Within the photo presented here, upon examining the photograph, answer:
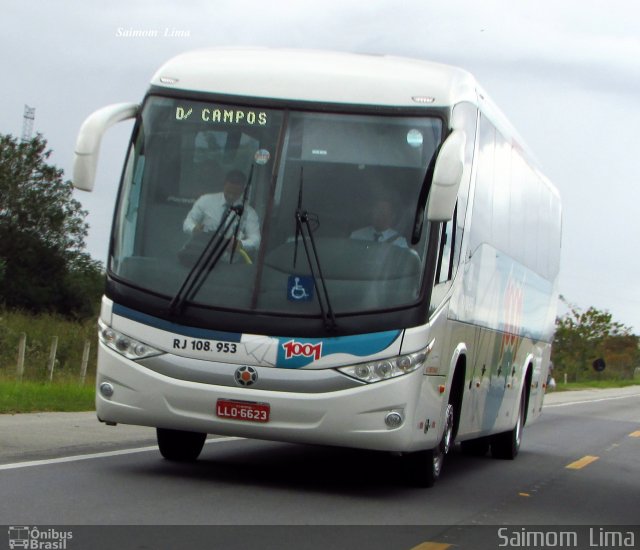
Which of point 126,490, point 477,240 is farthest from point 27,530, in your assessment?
point 477,240

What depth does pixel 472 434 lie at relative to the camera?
44.0 ft

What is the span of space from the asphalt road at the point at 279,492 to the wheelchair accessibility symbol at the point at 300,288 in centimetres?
150

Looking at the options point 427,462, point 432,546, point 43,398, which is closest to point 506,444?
point 427,462

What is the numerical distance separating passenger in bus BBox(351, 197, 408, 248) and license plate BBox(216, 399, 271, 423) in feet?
4.84

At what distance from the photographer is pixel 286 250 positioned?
407 inches

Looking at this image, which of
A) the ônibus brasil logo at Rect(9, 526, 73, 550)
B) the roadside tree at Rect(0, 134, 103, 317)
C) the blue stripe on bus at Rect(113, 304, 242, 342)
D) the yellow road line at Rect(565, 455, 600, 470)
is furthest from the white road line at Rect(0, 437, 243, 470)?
the roadside tree at Rect(0, 134, 103, 317)

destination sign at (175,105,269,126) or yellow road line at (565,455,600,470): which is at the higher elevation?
destination sign at (175,105,269,126)

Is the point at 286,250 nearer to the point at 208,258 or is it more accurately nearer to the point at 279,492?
the point at 208,258

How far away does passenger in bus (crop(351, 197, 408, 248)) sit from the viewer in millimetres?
10398

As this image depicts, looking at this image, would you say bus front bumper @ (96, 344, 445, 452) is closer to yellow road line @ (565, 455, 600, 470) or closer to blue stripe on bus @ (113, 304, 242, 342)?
blue stripe on bus @ (113, 304, 242, 342)

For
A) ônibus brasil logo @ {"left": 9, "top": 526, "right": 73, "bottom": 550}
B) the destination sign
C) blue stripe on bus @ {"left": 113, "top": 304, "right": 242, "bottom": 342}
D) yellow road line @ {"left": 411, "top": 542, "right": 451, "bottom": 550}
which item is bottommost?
yellow road line @ {"left": 411, "top": 542, "right": 451, "bottom": 550}

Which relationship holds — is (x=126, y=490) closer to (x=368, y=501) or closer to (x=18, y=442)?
(x=368, y=501)

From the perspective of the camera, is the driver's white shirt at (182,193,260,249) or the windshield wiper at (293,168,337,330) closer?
the windshield wiper at (293,168,337,330)

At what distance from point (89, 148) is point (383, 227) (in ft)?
7.66
